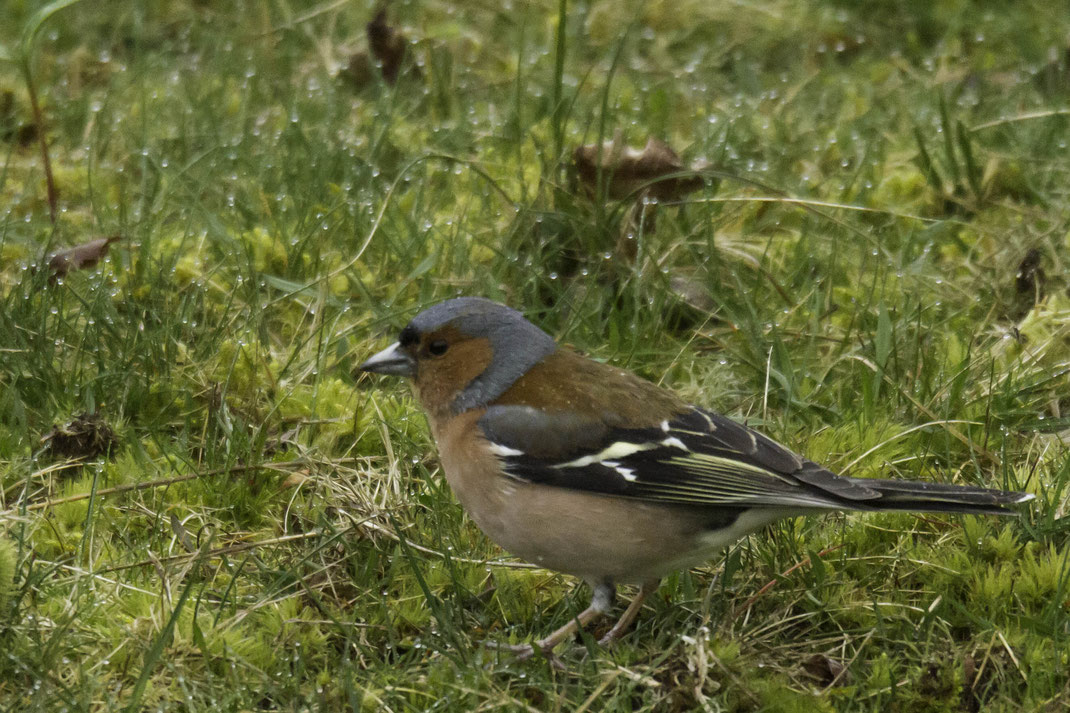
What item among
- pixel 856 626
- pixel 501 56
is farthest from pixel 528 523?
pixel 501 56

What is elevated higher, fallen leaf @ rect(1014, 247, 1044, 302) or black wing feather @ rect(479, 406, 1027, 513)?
black wing feather @ rect(479, 406, 1027, 513)

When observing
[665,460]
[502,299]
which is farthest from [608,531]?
[502,299]

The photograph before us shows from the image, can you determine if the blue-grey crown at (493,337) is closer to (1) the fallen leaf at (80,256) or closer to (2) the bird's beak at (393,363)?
(2) the bird's beak at (393,363)

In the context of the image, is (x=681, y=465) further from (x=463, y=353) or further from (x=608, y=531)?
(x=463, y=353)

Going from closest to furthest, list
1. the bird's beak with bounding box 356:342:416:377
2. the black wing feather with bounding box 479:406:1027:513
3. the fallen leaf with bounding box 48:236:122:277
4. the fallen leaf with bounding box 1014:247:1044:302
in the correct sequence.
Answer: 1. the black wing feather with bounding box 479:406:1027:513
2. the bird's beak with bounding box 356:342:416:377
3. the fallen leaf with bounding box 48:236:122:277
4. the fallen leaf with bounding box 1014:247:1044:302

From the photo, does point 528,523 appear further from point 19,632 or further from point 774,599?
point 19,632

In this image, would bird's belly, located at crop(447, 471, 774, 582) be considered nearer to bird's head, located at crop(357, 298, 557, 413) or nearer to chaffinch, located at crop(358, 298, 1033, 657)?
chaffinch, located at crop(358, 298, 1033, 657)

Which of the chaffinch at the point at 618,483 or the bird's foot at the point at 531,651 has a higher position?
the chaffinch at the point at 618,483

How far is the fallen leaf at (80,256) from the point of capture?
4.85 m

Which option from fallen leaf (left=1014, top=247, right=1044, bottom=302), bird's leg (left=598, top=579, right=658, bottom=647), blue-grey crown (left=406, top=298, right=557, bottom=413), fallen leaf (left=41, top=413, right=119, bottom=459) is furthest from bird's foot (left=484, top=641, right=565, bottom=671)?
fallen leaf (left=1014, top=247, right=1044, bottom=302)

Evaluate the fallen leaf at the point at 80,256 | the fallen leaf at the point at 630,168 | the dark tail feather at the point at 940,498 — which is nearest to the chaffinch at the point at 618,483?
the dark tail feather at the point at 940,498

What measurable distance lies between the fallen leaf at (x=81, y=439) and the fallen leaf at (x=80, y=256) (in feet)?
2.96

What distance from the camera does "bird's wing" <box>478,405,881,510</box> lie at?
135 inches

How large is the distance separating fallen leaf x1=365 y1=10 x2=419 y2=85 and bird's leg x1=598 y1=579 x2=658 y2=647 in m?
3.87
